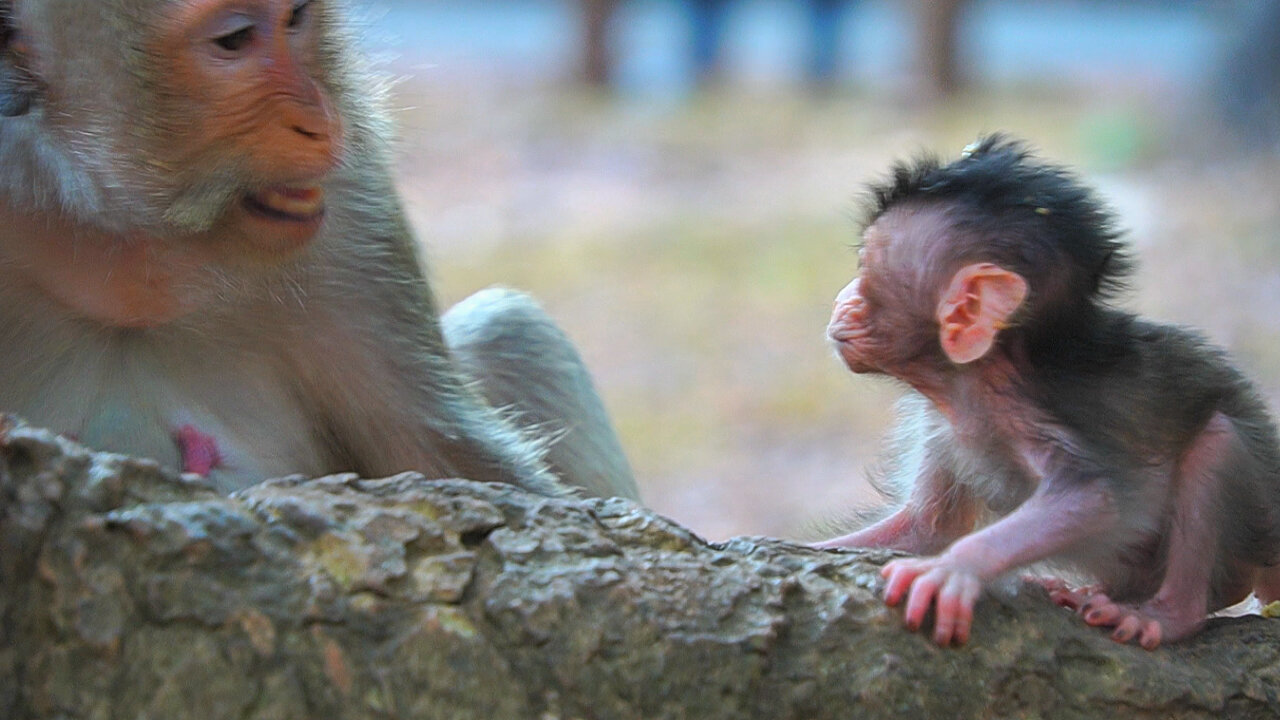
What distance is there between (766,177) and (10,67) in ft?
44.9

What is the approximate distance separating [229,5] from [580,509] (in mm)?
1181

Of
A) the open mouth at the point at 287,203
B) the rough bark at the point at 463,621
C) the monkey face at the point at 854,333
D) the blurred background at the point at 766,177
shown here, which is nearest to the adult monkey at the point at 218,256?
the open mouth at the point at 287,203

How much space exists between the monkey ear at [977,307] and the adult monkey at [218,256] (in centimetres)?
119

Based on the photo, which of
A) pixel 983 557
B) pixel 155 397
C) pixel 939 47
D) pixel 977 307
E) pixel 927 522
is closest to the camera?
pixel 983 557

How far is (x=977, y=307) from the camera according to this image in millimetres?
3189

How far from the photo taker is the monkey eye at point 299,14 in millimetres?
3225

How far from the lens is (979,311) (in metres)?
3.19

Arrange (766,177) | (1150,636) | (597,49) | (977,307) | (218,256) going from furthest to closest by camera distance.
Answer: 1. (597,49)
2. (766,177)
3. (218,256)
4. (977,307)
5. (1150,636)

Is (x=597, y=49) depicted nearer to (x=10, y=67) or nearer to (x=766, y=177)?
(x=766, y=177)

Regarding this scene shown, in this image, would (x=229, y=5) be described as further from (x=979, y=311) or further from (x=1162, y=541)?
(x=1162, y=541)

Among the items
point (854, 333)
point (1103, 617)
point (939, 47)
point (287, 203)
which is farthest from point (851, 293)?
point (939, 47)

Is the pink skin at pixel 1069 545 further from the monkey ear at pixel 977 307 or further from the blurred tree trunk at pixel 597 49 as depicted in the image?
the blurred tree trunk at pixel 597 49

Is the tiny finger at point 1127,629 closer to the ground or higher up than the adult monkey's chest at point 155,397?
closer to the ground

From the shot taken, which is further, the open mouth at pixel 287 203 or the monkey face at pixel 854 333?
the monkey face at pixel 854 333
